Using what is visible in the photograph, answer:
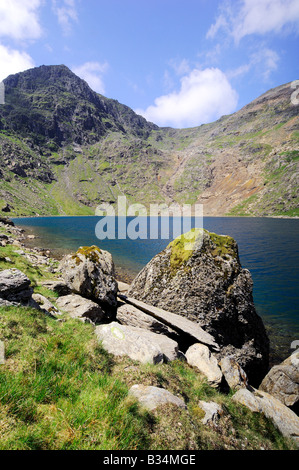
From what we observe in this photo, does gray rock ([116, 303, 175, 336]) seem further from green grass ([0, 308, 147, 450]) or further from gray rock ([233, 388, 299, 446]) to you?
green grass ([0, 308, 147, 450])

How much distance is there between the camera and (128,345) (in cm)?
812

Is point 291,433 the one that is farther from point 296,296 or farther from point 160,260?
point 296,296

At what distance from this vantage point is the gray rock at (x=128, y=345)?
25.3ft

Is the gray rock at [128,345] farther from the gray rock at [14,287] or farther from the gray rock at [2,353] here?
the gray rock at [14,287]

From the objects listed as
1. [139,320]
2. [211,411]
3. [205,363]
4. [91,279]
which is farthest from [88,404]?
[91,279]

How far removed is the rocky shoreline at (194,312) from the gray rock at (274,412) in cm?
4

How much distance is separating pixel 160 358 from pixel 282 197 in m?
222

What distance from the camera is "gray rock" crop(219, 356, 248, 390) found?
32.2 ft

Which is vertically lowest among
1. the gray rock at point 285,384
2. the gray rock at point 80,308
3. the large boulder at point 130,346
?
the gray rock at point 285,384

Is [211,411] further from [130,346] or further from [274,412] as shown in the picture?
[274,412]

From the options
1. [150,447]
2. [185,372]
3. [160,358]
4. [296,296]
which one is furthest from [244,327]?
[296,296]

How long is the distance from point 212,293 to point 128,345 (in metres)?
8.04

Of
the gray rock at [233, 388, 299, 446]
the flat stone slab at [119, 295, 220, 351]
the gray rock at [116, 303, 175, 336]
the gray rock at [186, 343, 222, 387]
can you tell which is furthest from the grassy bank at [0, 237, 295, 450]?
the flat stone slab at [119, 295, 220, 351]

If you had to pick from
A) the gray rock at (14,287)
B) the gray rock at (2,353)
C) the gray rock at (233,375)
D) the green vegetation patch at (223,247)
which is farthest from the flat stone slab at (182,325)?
the gray rock at (2,353)
